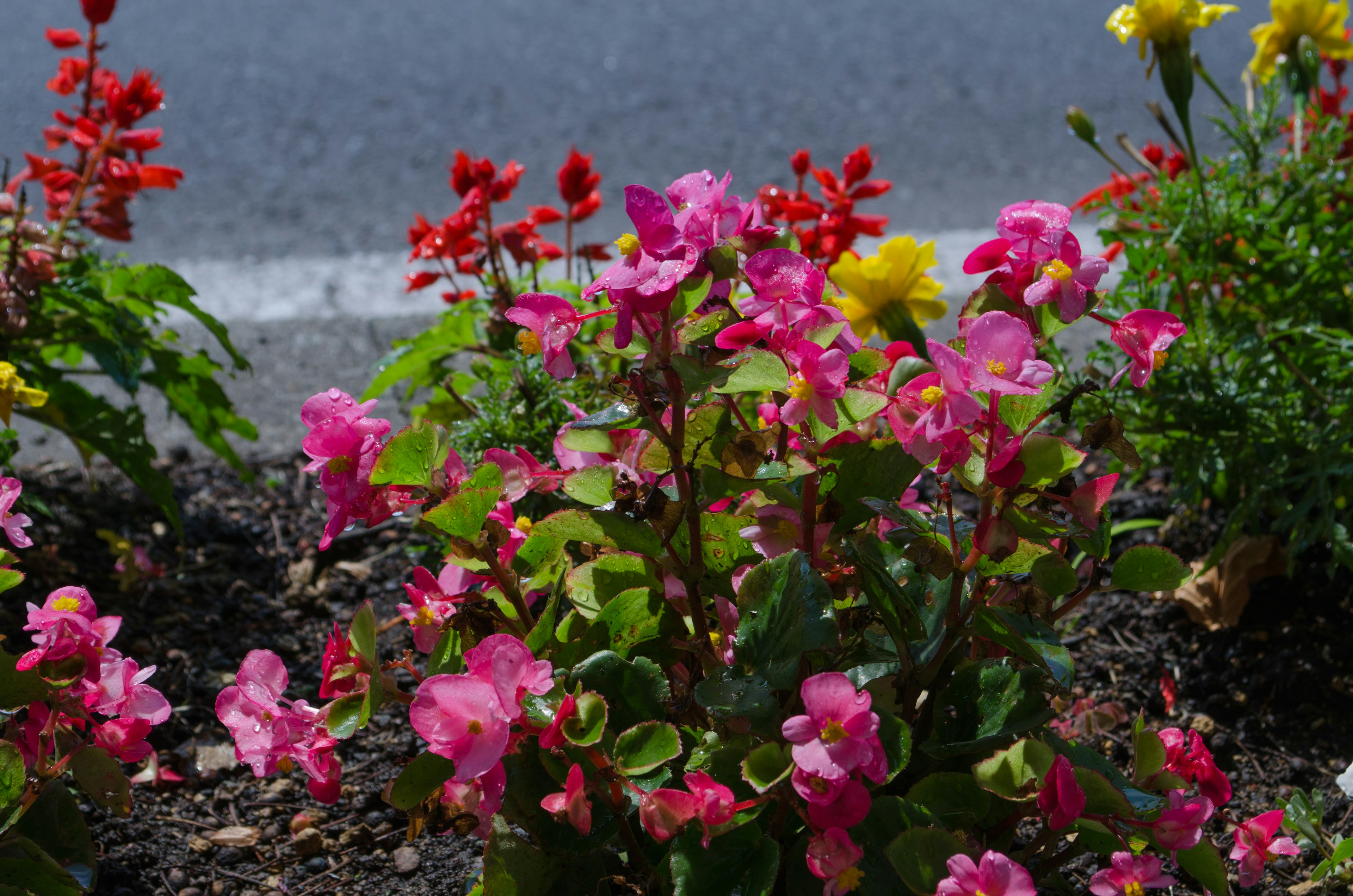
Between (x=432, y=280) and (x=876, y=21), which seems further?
(x=876, y=21)

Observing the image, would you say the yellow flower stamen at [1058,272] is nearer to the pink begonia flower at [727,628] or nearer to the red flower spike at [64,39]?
the pink begonia flower at [727,628]

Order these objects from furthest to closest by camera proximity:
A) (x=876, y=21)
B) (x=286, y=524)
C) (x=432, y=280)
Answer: (x=876, y=21) → (x=286, y=524) → (x=432, y=280)

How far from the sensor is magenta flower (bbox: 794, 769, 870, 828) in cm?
79

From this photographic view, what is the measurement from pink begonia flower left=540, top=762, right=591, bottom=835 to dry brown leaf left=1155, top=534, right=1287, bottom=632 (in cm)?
124

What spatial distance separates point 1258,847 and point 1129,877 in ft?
0.81

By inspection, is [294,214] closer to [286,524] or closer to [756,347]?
[286,524]

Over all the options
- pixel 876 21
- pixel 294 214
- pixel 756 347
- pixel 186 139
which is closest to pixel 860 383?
pixel 756 347

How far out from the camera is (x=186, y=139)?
4.58 m

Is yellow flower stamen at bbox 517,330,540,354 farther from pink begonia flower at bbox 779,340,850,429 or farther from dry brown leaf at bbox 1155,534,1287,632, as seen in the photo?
dry brown leaf at bbox 1155,534,1287,632

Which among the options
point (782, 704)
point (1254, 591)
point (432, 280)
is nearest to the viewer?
point (782, 704)

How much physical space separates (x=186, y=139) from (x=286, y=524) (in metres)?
2.98

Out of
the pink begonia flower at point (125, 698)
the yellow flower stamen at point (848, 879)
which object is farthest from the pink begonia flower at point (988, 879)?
the pink begonia flower at point (125, 698)

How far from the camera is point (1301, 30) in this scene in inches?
75.4

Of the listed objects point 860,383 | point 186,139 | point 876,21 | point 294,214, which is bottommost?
point 860,383
